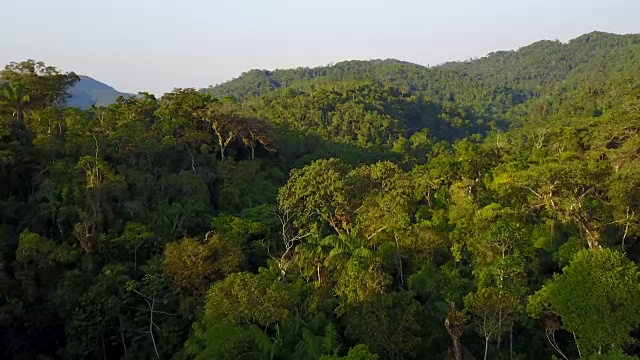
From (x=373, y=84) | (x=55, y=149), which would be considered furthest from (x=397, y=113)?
(x=55, y=149)

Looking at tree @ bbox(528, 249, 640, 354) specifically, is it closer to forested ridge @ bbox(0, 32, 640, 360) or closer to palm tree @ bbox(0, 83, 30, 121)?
forested ridge @ bbox(0, 32, 640, 360)

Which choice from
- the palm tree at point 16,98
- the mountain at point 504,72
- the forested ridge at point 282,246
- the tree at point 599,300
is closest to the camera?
the tree at point 599,300

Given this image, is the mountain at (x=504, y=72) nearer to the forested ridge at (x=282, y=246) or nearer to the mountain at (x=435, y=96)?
the mountain at (x=435, y=96)

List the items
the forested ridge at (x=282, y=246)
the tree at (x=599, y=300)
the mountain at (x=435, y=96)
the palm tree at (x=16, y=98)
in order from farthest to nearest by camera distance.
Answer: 1. the mountain at (x=435, y=96)
2. the palm tree at (x=16, y=98)
3. the forested ridge at (x=282, y=246)
4. the tree at (x=599, y=300)

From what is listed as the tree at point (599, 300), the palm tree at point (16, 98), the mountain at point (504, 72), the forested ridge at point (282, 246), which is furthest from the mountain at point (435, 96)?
the tree at point (599, 300)

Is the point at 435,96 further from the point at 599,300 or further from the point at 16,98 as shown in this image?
the point at 599,300

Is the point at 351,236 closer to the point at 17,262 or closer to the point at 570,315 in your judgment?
the point at 570,315
